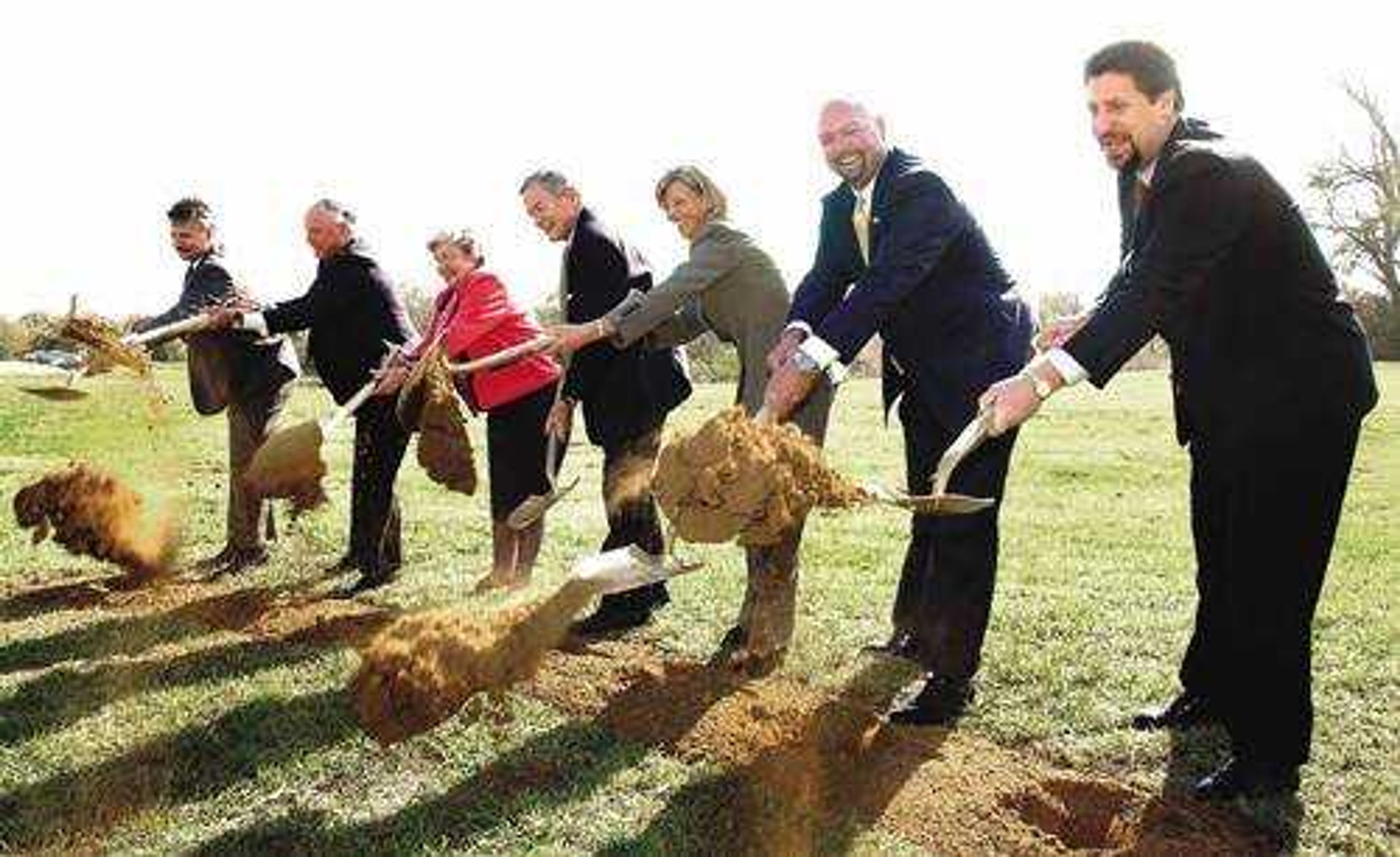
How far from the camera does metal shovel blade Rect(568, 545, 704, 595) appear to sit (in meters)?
5.07

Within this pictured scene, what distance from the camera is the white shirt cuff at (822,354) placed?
529 centimetres

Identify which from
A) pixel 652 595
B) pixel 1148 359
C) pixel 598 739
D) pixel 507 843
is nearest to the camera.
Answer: pixel 507 843

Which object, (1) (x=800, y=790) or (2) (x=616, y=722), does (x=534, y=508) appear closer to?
(2) (x=616, y=722)

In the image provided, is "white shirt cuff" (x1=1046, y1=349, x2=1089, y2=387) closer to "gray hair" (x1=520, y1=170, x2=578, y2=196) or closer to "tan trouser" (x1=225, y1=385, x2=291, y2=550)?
"gray hair" (x1=520, y1=170, x2=578, y2=196)

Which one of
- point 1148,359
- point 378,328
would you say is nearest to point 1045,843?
point 378,328

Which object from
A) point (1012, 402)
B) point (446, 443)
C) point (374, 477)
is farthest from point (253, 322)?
point (1012, 402)

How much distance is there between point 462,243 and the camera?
307 inches

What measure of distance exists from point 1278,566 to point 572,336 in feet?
11.5

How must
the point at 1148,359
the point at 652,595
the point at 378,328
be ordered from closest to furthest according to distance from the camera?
the point at 652,595 → the point at 378,328 → the point at 1148,359

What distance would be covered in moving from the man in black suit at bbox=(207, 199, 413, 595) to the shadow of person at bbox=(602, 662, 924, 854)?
3.77 metres

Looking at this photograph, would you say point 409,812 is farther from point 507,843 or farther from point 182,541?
point 182,541

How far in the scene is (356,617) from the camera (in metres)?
7.43

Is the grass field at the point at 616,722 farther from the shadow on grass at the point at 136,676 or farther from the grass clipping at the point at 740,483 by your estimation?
the grass clipping at the point at 740,483

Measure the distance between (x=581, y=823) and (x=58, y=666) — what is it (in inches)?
124
